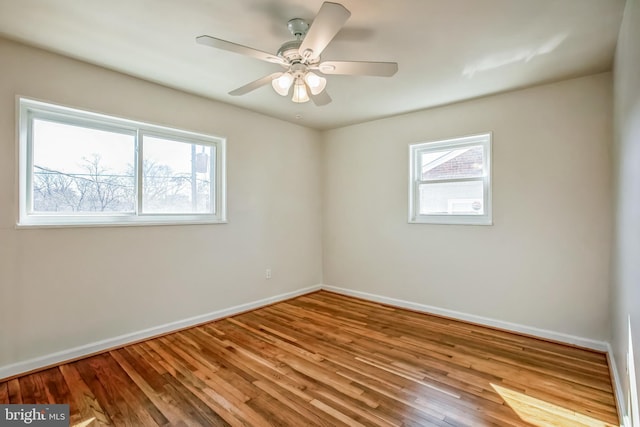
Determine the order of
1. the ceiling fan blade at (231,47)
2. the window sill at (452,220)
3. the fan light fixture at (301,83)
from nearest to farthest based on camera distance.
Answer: the ceiling fan blade at (231,47) < the fan light fixture at (301,83) < the window sill at (452,220)

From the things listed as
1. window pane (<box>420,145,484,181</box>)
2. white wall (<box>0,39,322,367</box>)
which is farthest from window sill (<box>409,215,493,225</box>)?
white wall (<box>0,39,322,367</box>)

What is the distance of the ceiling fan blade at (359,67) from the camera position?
1.95 metres

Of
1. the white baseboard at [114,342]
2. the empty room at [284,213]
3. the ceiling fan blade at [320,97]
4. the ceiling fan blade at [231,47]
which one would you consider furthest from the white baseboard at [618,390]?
the white baseboard at [114,342]

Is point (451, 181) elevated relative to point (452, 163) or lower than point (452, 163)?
lower

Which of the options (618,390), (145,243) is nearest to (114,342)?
(145,243)

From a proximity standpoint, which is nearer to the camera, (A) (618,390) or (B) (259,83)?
(A) (618,390)

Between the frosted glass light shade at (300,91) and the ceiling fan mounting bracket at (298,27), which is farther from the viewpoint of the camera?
the frosted glass light shade at (300,91)

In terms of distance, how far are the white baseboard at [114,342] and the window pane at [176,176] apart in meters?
1.16

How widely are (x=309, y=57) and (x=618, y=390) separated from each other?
9.57ft

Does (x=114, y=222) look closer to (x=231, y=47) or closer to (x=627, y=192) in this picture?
(x=231, y=47)

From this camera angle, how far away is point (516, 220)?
317 centimetres

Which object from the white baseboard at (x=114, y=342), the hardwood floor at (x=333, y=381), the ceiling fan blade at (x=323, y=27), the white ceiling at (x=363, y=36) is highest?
the white ceiling at (x=363, y=36)

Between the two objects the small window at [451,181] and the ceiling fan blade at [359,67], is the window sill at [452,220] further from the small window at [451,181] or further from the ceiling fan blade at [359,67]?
the ceiling fan blade at [359,67]

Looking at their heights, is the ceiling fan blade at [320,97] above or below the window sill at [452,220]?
above
